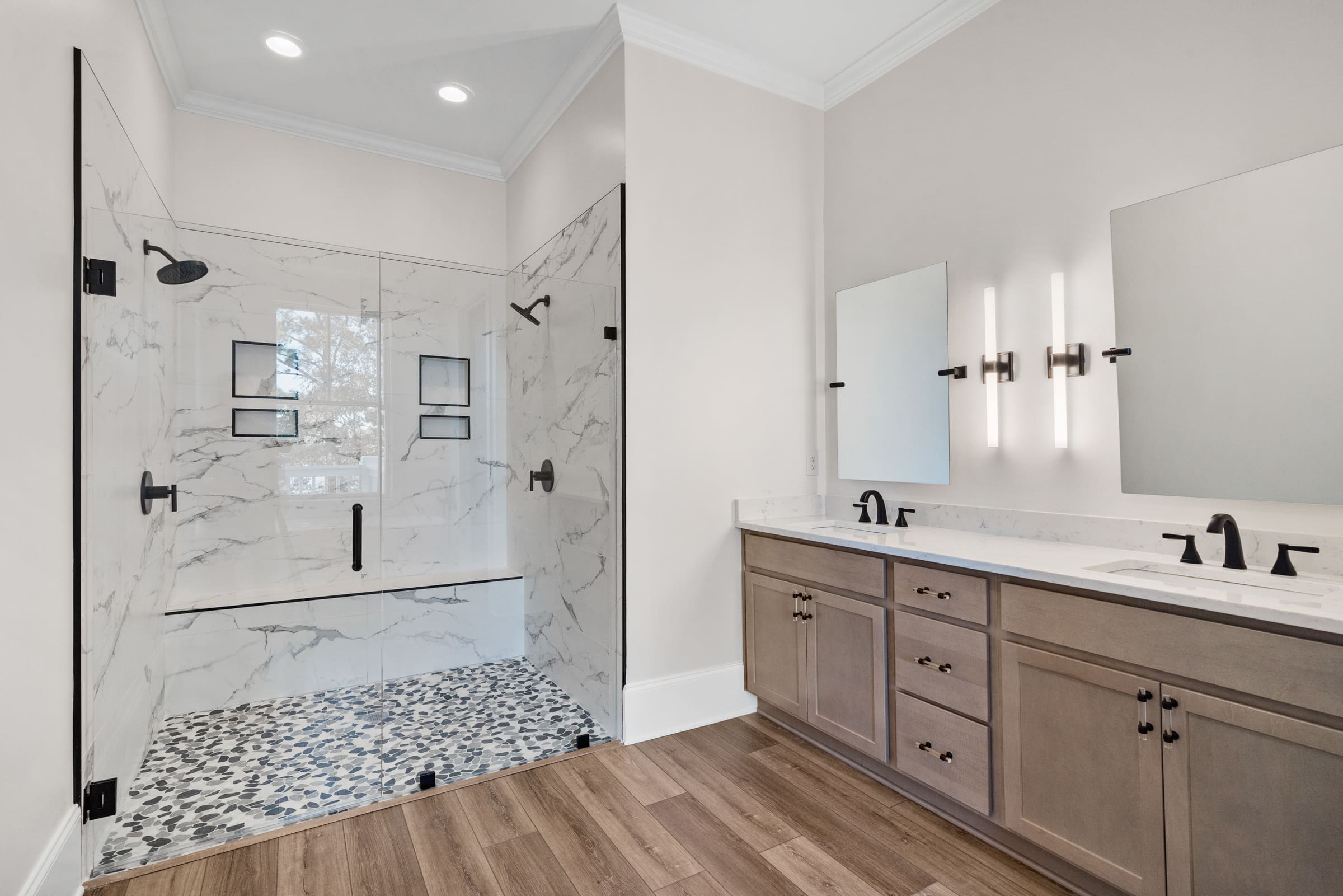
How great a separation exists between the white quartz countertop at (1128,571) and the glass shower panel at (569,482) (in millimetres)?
830

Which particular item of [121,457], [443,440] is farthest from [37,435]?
[443,440]

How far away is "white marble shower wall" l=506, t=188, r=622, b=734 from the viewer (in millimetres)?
2736

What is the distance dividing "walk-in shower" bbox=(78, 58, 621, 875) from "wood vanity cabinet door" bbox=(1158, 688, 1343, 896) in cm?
186

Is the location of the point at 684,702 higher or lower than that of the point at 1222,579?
lower

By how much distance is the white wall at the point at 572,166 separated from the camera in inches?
109

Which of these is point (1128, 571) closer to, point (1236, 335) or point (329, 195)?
point (1236, 335)

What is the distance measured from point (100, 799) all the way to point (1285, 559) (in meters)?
3.32

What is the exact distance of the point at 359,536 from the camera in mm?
2336

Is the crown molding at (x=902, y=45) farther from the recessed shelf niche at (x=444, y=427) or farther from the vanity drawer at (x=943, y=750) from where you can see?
the vanity drawer at (x=943, y=750)

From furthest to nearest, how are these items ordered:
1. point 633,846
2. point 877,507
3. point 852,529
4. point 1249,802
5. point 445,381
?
point 877,507, point 852,529, point 445,381, point 633,846, point 1249,802

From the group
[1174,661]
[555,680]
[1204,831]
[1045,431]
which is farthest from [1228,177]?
[555,680]

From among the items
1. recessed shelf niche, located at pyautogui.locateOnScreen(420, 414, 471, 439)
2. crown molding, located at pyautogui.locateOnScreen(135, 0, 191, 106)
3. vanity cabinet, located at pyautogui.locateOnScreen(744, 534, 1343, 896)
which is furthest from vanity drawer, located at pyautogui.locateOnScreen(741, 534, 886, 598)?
crown molding, located at pyautogui.locateOnScreen(135, 0, 191, 106)

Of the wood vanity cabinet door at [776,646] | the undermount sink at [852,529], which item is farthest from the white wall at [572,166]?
the wood vanity cabinet door at [776,646]

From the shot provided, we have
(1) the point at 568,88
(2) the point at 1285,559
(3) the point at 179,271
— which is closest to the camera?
(2) the point at 1285,559
